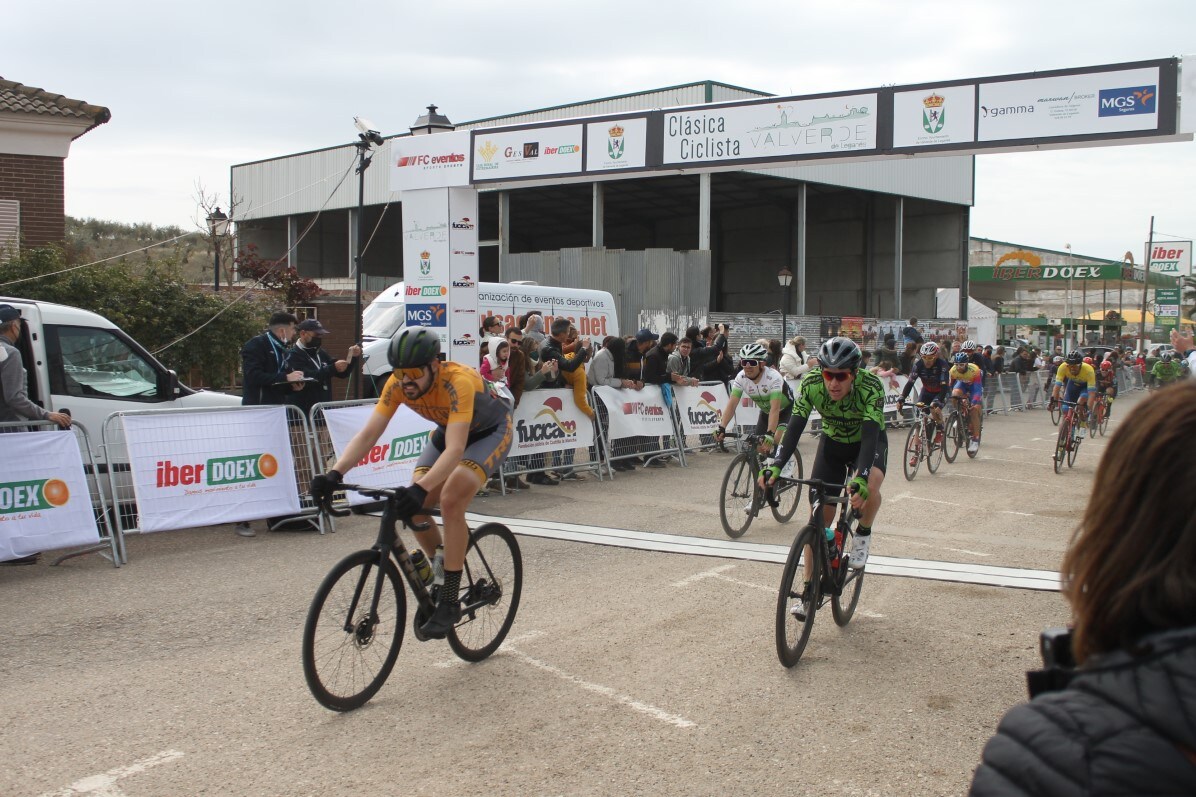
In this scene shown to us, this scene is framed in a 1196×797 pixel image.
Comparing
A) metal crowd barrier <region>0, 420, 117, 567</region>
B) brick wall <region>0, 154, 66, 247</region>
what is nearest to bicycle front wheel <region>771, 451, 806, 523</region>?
metal crowd barrier <region>0, 420, 117, 567</region>

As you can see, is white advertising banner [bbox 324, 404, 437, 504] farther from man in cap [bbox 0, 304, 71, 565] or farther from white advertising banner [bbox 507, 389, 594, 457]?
man in cap [bbox 0, 304, 71, 565]

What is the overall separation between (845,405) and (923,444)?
807cm

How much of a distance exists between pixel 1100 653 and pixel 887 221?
164 ft

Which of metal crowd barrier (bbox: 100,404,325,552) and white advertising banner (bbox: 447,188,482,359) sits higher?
white advertising banner (bbox: 447,188,482,359)

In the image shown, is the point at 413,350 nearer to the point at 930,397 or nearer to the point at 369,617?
the point at 369,617

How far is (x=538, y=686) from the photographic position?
521cm

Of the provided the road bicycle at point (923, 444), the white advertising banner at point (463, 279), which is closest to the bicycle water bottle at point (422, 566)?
the white advertising banner at point (463, 279)

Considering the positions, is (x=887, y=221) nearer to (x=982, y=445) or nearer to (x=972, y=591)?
(x=982, y=445)

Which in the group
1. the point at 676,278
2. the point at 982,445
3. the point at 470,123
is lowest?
the point at 982,445

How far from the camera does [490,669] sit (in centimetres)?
550

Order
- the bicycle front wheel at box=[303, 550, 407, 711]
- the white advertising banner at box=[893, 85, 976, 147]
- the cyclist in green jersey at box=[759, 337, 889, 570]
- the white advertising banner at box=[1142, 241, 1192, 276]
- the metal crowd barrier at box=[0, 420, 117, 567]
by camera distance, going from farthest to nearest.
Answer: the white advertising banner at box=[1142, 241, 1192, 276], the white advertising banner at box=[893, 85, 976, 147], the metal crowd barrier at box=[0, 420, 117, 567], the cyclist in green jersey at box=[759, 337, 889, 570], the bicycle front wheel at box=[303, 550, 407, 711]

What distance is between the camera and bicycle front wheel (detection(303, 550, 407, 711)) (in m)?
4.63

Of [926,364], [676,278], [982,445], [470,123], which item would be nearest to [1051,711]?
[926,364]

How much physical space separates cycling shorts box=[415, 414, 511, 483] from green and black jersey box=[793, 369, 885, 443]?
6.55ft
